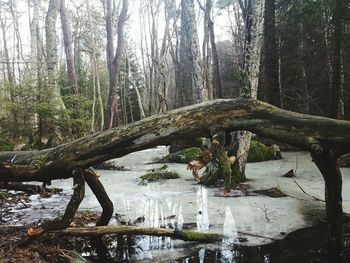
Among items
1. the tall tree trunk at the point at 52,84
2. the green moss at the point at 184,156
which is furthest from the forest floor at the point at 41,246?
the green moss at the point at 184,156

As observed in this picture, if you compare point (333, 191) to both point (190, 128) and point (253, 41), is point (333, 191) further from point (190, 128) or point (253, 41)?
point (253, 41)

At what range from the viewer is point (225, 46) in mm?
39938

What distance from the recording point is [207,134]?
4273 mm

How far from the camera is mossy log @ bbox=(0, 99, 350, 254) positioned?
416 cm

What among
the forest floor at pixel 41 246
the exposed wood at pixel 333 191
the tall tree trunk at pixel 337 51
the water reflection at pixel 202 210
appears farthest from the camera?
the tall tree trunk at pixel 337 51

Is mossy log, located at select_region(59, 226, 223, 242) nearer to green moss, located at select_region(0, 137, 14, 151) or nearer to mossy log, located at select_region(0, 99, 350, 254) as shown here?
mossy log, located at select_region(0, 99, 350, 254)

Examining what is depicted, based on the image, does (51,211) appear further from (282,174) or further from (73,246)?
(282,174)

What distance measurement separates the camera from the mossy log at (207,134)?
416 centimetres

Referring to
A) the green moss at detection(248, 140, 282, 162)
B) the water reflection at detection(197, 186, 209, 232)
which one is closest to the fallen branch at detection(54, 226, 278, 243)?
the water reflection at detection(197, 186, 209, 232)

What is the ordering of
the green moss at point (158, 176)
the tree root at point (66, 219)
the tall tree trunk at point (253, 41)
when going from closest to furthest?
the tree root at point (66, 219)
the tall tree trunk at point (253, 41)
the green moss at point (158, 176)

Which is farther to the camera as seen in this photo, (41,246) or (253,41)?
(253,41)

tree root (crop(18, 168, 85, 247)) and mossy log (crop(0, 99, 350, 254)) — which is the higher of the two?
mossy log (crop(0, 99, 350, 254))

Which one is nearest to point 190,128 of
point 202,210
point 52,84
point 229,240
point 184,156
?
point 229,240

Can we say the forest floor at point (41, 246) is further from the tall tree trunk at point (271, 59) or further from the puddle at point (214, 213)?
the tall tree trunk at point (271, 59)
